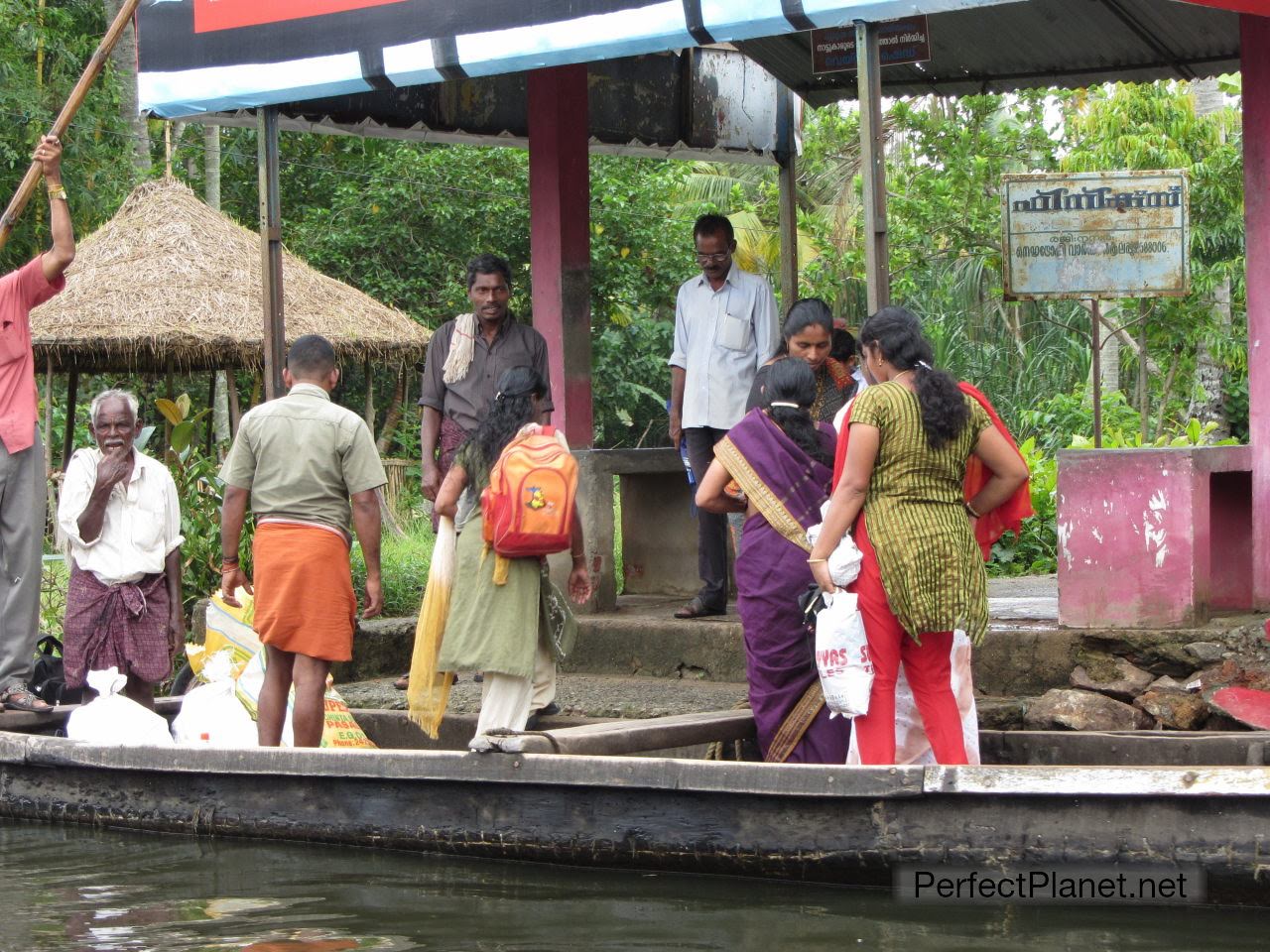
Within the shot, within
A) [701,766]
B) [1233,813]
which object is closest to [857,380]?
[701,766]

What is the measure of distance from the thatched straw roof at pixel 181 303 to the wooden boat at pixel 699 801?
8.02 m

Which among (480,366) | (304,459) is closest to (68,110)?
(304,459)

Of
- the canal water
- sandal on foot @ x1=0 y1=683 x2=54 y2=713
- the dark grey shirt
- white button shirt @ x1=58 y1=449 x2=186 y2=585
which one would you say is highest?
the dark grey shirt

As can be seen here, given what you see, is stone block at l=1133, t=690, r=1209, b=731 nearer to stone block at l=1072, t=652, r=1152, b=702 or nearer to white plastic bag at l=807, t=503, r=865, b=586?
stone block at l=1072, t=652, r=1152, b=702

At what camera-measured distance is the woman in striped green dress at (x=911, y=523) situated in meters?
5.06

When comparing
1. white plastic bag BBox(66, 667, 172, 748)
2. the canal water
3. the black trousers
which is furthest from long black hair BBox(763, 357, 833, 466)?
white plastic bag BBox(66, 667, 172, 748)

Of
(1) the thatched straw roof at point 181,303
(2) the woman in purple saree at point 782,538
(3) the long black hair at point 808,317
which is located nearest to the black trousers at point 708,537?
(3) the long black hair at point 808,317

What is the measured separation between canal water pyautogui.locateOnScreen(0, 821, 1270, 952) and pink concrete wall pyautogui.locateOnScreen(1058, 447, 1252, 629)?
201cm

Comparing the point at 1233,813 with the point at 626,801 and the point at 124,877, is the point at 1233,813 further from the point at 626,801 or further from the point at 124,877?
the point at 124,877

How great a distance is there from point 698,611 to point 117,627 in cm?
267

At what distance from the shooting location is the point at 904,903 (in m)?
4.98

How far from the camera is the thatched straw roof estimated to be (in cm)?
1405

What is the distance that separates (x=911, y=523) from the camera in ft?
16.8

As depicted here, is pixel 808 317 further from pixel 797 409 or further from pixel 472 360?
pixel 472 360
